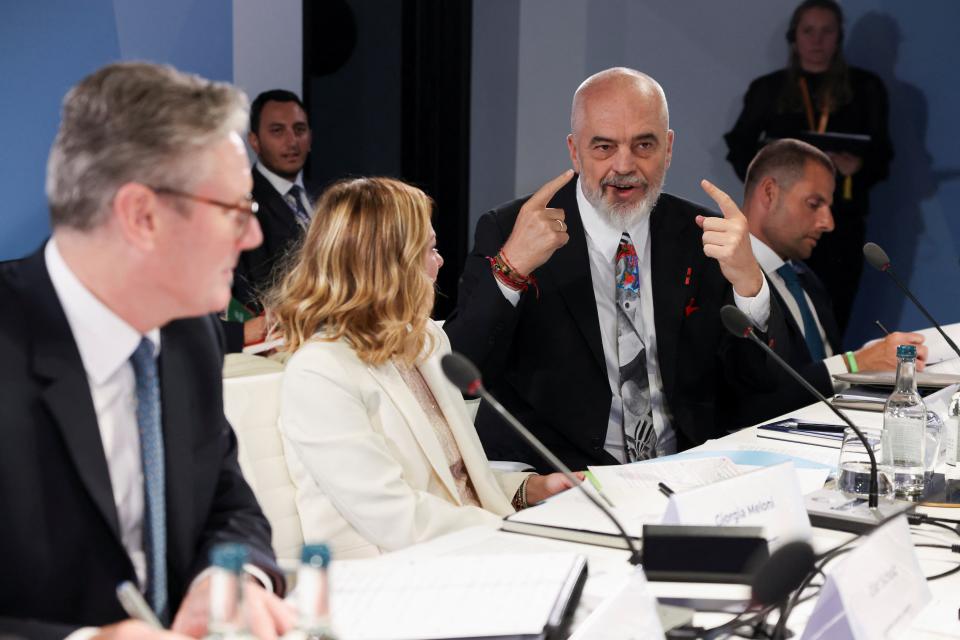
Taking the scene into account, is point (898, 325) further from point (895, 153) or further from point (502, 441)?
point (502, 441)

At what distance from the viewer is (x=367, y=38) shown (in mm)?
5656

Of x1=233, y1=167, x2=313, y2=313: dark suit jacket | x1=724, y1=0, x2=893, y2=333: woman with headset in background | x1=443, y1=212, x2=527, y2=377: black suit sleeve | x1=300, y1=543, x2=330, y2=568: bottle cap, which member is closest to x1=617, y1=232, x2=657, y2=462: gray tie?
x1=443, y1=212, x2=527, y2=377: black suit sleeve

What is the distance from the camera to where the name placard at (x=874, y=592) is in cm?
112

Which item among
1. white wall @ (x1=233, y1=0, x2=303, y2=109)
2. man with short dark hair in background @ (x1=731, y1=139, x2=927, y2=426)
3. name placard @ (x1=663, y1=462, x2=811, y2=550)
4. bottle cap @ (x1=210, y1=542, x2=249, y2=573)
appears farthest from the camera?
white wall @ (x1=233, y1=0, x2=303, y2=109)

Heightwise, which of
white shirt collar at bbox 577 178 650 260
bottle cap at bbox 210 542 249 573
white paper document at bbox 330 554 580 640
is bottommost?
white paper document at bbox 330 554 580 640

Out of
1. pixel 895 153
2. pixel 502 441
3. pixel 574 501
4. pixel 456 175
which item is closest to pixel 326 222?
pixel 574 501

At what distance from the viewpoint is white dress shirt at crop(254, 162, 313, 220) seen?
14.7 feet

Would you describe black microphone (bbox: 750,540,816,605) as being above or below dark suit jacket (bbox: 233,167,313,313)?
above

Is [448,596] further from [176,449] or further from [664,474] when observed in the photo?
[664,474]

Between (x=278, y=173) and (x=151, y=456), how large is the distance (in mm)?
3376

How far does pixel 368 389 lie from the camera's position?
77.0 inches

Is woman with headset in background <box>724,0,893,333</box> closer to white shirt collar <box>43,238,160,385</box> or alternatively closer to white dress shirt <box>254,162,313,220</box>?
white dress shirt <box>254,162,313,220</box>

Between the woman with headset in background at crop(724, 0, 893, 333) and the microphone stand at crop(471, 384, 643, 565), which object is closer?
the microphone stand at crop(471, 384, 643, 565)

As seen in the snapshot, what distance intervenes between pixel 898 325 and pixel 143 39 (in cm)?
388
